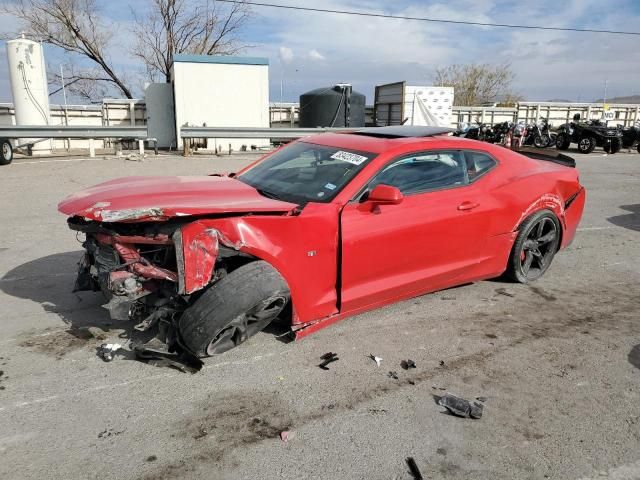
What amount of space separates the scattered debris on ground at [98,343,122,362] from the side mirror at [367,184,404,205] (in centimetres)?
207

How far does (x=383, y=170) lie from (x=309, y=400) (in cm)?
182

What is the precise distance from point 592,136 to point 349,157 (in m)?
19.3

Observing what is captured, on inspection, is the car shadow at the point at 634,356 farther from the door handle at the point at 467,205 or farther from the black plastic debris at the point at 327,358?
the black plastic debris at the point at 327,358

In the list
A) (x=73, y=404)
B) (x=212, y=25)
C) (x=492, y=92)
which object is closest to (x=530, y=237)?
(x=73, y=404)

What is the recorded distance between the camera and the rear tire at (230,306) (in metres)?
3.12

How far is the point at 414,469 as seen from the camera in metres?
2.46

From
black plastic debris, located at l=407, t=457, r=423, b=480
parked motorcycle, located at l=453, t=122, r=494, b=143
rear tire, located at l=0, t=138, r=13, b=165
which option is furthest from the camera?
parked motorcycle, located at l=453, t=122, r=494, b=143

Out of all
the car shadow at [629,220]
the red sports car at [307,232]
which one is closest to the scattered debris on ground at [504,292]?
the red sports car at [307,232]

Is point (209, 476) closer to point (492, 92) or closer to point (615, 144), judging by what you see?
point (615, 144)

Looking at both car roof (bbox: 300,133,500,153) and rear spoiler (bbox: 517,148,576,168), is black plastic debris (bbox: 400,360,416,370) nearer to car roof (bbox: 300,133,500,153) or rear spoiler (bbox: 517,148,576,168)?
car roof (bbox: 300,133,500,153)

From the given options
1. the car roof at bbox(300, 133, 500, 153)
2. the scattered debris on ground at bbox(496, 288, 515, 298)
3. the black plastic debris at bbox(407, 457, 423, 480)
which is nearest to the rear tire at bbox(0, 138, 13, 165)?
the car roof at bbox(300, 133, 500, 153)

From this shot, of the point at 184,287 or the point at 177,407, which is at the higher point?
the point at 184,287

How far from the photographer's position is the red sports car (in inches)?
125

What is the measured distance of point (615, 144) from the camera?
19.9m
